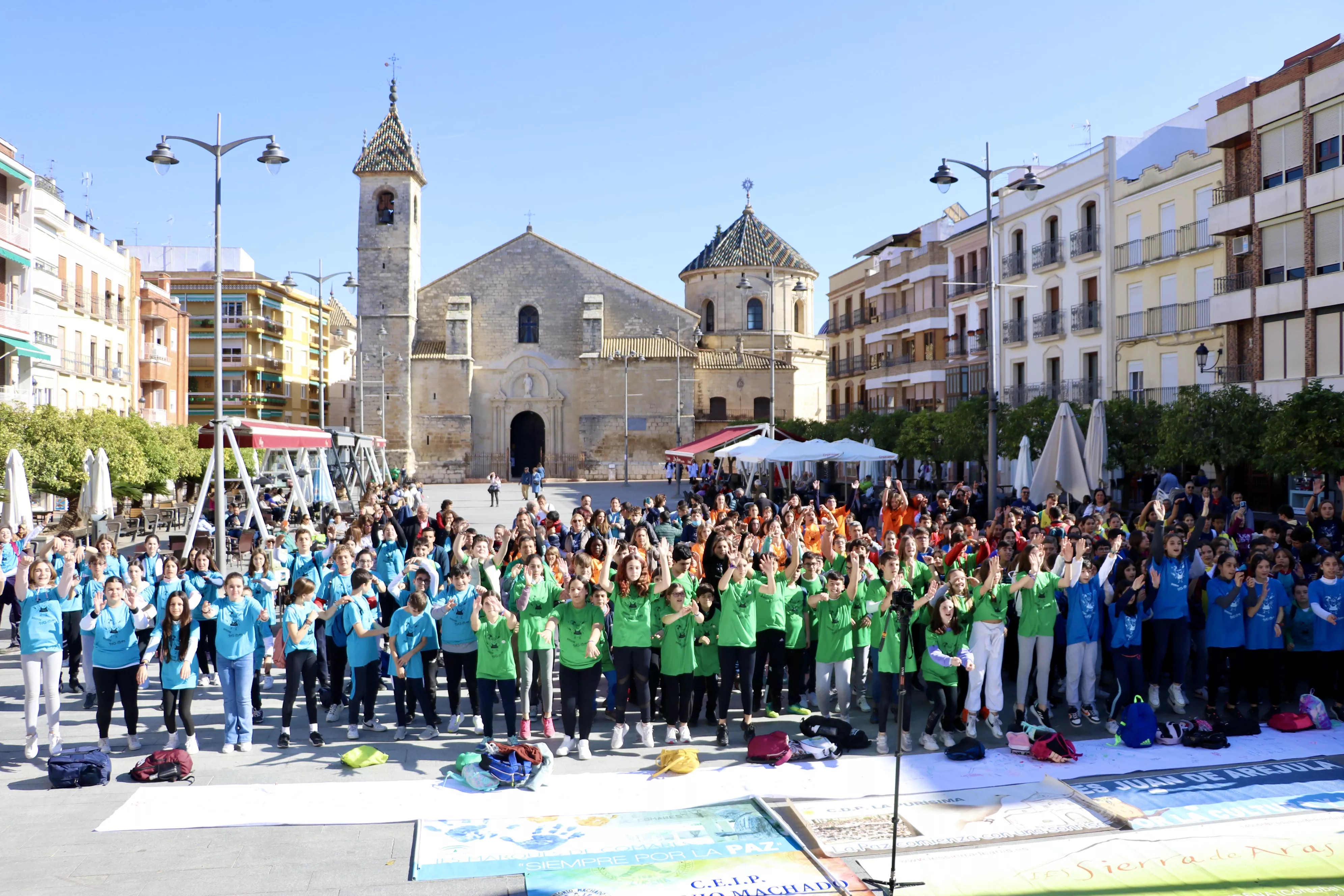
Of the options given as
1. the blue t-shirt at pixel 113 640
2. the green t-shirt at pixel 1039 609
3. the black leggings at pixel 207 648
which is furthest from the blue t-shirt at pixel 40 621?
the green t-shirt at pixel 1039 609

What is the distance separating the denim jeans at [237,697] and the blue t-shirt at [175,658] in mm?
246

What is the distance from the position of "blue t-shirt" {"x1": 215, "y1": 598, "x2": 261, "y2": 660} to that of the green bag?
1250mm

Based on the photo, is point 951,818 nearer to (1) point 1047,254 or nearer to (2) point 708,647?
(2) point 708,647

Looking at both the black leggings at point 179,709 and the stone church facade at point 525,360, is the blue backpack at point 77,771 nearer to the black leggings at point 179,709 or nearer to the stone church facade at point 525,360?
the black leggings at point 179,709

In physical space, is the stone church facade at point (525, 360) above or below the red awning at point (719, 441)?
above

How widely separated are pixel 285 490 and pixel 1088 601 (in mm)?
21872

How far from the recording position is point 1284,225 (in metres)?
24.7

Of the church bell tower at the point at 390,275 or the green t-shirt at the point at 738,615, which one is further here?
the church bell tower at the point at 390,275

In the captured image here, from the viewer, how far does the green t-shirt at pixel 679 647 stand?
373 inches

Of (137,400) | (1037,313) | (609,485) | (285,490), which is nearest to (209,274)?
(137,400)

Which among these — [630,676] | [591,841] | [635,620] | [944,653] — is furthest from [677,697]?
[591,841]

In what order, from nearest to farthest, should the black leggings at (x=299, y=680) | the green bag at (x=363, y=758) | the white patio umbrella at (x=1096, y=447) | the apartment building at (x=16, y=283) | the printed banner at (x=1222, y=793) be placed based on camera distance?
the printed banner at (x=1222, y=793) → the green bag at (x=363, y=758) → the black leggings at (x=299, y=680) → the white patio umbrella at (x=1096, y=447) → the apartment building at (x=16, y=283)

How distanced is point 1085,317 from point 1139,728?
1007 inches

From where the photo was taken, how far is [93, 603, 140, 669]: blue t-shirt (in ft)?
29.5
